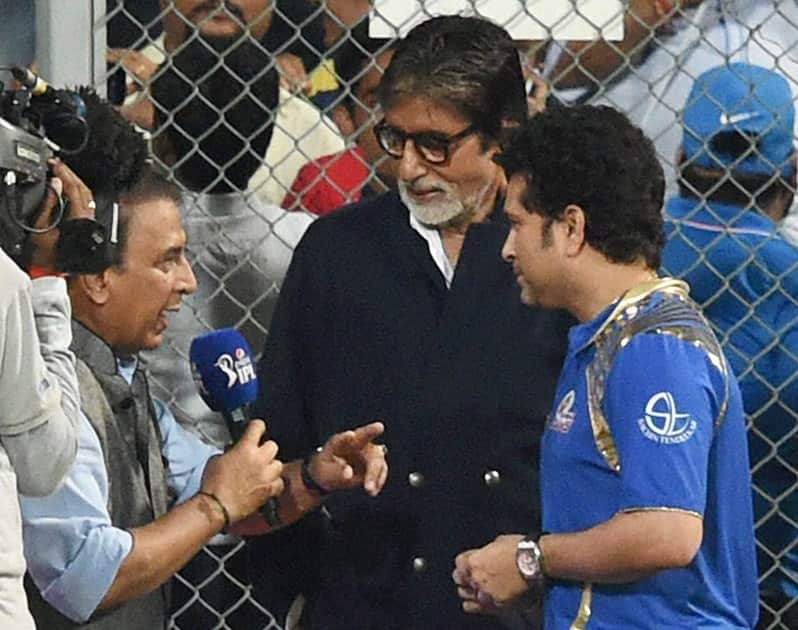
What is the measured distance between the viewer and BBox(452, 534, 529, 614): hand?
253cm

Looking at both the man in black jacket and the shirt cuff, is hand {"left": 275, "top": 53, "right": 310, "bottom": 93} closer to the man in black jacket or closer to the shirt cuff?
the man in black jacket

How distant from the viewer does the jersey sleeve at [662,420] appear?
2367 millimetres

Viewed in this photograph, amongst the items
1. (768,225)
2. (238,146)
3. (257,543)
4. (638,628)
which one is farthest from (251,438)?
(768,225)

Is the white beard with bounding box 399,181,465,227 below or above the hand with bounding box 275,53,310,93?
above

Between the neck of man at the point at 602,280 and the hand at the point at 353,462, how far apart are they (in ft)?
1.33

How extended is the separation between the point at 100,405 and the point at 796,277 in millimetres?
1682

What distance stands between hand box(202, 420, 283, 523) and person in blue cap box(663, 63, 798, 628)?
4.43 feet

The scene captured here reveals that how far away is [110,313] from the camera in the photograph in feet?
8.88

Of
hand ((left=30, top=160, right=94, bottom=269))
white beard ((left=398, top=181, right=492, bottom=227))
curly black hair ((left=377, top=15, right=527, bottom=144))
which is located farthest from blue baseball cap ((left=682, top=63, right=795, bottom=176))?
hand ((left=30, top=160, right=94, bottom=269))

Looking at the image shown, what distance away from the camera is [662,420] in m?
2.37

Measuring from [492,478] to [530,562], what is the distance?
0.44 meters

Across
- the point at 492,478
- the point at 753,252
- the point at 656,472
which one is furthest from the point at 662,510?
the point at 753,252

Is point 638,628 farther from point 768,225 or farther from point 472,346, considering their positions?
point 768,225

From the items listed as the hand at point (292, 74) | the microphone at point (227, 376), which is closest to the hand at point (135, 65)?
the hand at point (292, 74)
